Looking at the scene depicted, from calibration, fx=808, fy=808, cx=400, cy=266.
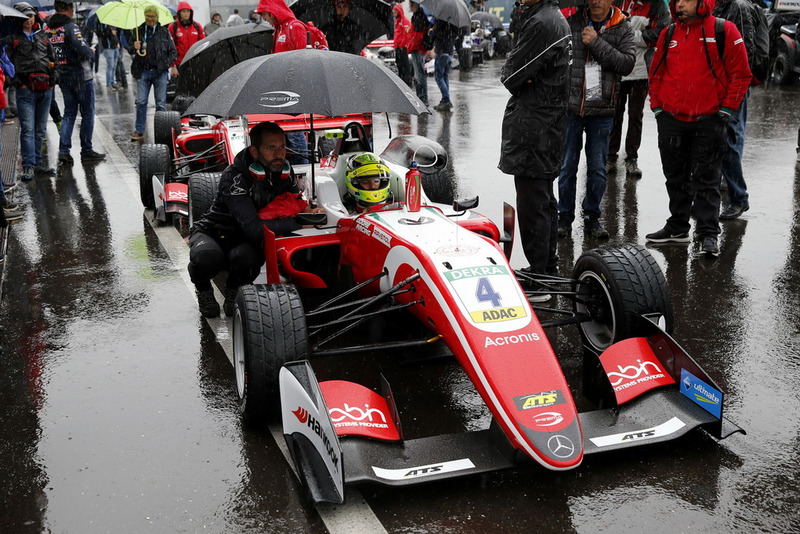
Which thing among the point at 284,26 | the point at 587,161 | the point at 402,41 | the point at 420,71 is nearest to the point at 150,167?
the point at 284,26

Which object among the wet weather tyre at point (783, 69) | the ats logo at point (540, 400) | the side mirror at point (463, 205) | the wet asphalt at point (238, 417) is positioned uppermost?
the wet weather tyre at point (783, 69)

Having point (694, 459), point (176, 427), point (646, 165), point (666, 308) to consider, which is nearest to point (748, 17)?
point (646, 165)

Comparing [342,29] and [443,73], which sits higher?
[342,29]

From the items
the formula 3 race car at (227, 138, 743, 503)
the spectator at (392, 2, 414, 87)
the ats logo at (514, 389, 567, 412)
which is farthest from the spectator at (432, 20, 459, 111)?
the ats logo at (514, 389, 567, 412)

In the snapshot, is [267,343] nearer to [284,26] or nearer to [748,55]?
[748,55]

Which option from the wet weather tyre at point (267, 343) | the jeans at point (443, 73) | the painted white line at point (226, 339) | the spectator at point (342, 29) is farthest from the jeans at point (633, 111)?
the wet weather tyre at point (267, 343)

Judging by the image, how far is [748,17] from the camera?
7.10m

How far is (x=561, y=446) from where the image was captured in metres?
3.48

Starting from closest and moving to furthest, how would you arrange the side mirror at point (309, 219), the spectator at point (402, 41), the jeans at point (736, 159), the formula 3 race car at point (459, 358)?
the formula 3 race car at point (459, 358), the side mirror at point (309, 219), the jeans at point (736, 159), the spectator at point (402, 41)

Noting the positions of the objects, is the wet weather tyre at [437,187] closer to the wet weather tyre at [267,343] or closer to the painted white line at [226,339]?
the painted white line at [226,339]

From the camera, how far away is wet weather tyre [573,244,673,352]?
4457 mm

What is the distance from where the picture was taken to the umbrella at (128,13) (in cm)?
1310

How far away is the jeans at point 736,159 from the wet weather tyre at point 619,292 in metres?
3.46

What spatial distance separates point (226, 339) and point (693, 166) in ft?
13.9
